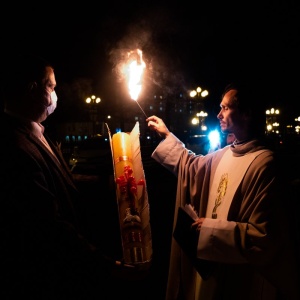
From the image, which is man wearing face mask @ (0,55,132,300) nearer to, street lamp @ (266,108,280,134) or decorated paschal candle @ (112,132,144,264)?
decorated paschal candle @ (112,132,144,264)

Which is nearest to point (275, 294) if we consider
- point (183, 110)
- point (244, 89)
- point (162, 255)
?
point (244, 89)

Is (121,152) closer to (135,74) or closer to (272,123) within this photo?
(135,74)

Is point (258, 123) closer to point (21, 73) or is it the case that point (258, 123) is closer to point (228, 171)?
point (228, 171)

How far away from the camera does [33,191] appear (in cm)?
190

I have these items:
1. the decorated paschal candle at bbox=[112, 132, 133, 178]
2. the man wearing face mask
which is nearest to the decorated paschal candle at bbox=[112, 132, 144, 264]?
the decorated paschal candle at bbox=[112, 132, 133, 178]

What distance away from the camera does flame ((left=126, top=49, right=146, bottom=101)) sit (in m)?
3.74

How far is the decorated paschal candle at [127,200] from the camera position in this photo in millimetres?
2672

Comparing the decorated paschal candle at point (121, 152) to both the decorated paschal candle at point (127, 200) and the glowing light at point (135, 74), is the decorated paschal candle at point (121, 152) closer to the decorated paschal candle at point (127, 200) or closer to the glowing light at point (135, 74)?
the decorated paschal candle at point (127, 200)

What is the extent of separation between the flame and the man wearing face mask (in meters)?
1.59

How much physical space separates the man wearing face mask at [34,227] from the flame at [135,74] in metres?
1.59

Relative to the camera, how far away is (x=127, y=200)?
3.13m

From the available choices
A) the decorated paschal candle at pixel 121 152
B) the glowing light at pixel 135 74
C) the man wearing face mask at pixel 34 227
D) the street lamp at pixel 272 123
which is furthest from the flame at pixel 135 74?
the street lamp at pixel 272 123

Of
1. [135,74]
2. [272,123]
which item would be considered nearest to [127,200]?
[135,74]

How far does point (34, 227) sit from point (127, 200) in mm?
1351
